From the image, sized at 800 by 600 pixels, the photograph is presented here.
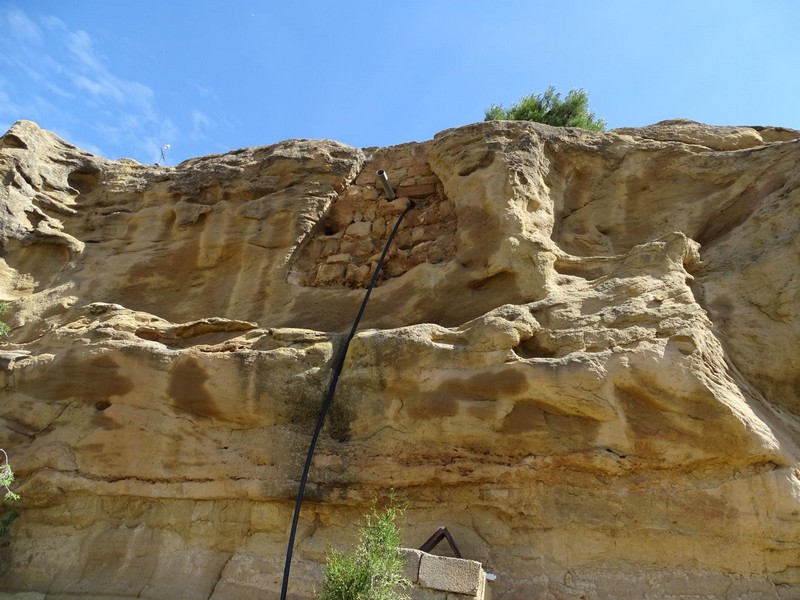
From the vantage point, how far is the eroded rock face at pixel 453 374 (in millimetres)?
5668

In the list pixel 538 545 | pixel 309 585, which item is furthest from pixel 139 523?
pixel 538 545

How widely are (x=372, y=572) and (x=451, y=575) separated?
621 mm

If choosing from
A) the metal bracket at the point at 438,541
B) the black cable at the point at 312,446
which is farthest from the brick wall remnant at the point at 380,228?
the metal bracket at the point at 438,541

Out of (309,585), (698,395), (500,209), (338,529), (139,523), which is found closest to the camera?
(698,395)

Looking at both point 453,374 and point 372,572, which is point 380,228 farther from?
point 372,572

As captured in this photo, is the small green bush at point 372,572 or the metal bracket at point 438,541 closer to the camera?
the small green bush at point 372,572

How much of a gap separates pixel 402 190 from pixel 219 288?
114 inches

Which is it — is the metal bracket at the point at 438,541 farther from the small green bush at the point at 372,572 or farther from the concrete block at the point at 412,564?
the small green bush at the point at 372,572

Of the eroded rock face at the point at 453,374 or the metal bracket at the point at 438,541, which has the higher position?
the eroded rock face at the point at 453,374

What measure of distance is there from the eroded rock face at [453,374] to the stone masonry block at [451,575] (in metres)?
0.83

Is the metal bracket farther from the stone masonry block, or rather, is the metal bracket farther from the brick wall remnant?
the brick wall remnant

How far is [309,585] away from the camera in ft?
20.2

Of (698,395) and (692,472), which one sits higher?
(698,395)

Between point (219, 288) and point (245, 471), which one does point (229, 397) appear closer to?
point (245, 471)
